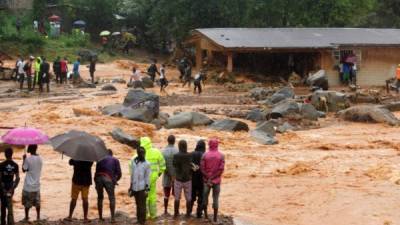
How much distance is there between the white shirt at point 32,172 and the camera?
10.0 metres

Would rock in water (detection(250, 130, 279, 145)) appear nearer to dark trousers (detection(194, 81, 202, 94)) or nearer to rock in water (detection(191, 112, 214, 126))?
rock in water (detection(191, 112, 214, 126))

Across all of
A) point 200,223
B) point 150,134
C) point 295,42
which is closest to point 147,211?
point 200,223

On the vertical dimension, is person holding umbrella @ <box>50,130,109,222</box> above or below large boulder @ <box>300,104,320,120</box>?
above

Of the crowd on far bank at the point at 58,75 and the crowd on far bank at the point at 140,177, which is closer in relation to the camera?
the crowd on far bank at the point at 140,177

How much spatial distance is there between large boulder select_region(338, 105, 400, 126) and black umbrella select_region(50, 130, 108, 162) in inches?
609

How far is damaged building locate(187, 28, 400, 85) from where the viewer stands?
3512 cm

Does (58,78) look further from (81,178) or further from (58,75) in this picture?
(81,178)

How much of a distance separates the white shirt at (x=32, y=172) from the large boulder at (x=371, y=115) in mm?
15839

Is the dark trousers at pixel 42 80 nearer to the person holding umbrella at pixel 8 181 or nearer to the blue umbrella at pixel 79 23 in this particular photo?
the person holding umbrella at pixel 8 181

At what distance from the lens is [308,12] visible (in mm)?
48344

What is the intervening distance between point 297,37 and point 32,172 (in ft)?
93.3

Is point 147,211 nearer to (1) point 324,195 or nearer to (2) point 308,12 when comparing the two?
(1) point 324,195

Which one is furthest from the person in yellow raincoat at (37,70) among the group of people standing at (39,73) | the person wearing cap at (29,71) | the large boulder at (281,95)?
the large boulder at (281,95)

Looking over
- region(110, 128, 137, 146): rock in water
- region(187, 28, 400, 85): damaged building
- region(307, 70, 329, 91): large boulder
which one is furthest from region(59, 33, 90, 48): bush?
region(110, 128, 137, 146): rock in water
